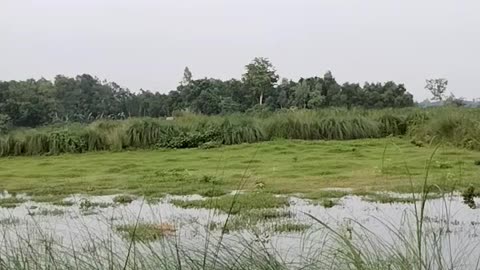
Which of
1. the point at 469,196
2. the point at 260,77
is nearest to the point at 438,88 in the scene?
the point at 260,77

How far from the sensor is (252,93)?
2733cm

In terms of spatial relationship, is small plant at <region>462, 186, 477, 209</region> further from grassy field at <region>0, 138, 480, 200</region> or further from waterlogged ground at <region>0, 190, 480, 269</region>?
grassy field at <region>0, 138, 480, 200</region>

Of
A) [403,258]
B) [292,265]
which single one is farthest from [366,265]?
[292,265]

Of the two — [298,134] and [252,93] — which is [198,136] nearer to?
[298,134]

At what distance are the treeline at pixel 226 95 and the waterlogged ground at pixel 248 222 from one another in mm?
17438

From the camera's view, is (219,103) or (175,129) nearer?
(175,129)

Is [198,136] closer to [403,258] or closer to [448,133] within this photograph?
[448,133]

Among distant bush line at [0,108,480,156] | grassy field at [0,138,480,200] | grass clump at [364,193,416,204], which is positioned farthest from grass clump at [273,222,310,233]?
distant bush line at [0,108,480,156]

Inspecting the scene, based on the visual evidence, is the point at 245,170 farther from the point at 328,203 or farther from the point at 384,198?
the point at 384,198

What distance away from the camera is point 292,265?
10.7ft

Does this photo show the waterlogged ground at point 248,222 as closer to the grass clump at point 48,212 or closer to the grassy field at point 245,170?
the grass clump at point 48,212

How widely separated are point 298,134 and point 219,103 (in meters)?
9.56

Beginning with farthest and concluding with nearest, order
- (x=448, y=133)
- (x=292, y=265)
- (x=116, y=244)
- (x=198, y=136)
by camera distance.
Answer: (x=198, y=136), (x=448, y=133), (x=116, y=244), (x=292, y=265)

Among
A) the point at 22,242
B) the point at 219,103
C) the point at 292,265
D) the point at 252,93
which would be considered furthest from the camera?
the point at 252,93
